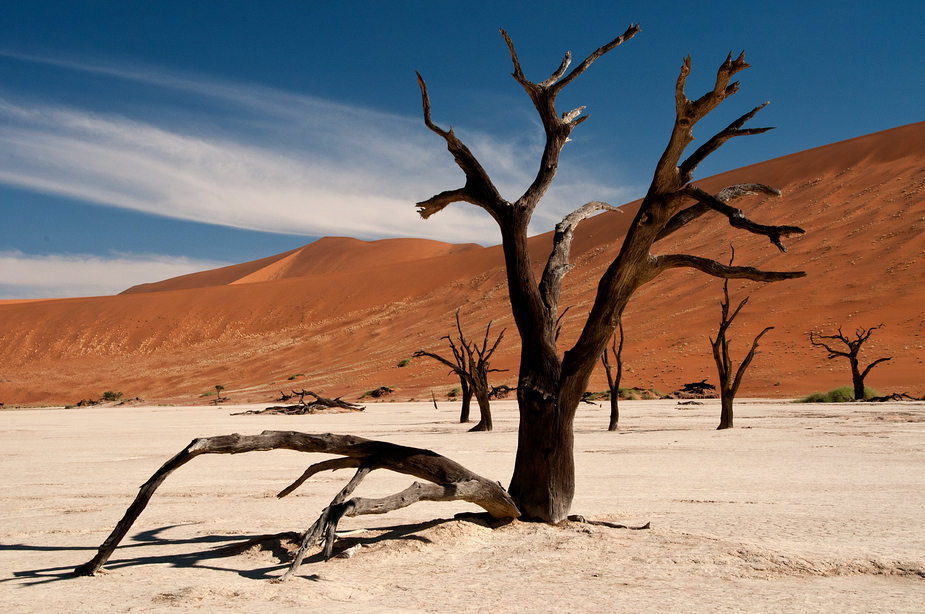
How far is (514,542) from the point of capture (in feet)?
15.6

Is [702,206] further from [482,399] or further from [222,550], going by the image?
[482,399]

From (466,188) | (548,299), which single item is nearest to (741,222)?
(548,299)

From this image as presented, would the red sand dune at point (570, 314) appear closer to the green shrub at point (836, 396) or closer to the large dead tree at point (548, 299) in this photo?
the green shrub at point (836, 396)

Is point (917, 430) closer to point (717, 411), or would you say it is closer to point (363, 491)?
point (717, 411)

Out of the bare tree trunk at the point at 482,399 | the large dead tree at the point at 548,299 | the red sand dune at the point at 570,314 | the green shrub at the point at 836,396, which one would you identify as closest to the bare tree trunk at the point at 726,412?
the bare tree trunk at the point at 482,399

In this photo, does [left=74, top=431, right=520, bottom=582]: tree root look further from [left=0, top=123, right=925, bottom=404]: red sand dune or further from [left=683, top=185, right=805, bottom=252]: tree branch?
[left=0, top=123, right=925, bottom=404]: red sand dune

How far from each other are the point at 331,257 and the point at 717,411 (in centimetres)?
10738

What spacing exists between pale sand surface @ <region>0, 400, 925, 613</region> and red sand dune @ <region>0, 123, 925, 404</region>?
22941mm

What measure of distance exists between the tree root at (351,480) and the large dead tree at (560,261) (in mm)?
409

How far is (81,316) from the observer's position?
78250 millimetres

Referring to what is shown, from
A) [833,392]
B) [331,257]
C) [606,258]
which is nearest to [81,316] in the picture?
[331,257]

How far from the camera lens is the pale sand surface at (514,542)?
361 centimetres

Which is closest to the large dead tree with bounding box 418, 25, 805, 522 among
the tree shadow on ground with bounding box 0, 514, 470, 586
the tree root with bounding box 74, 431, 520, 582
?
the tree root with bounding box 74, 431, 520, 582

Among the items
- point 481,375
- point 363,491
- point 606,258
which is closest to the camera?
point 363,491
